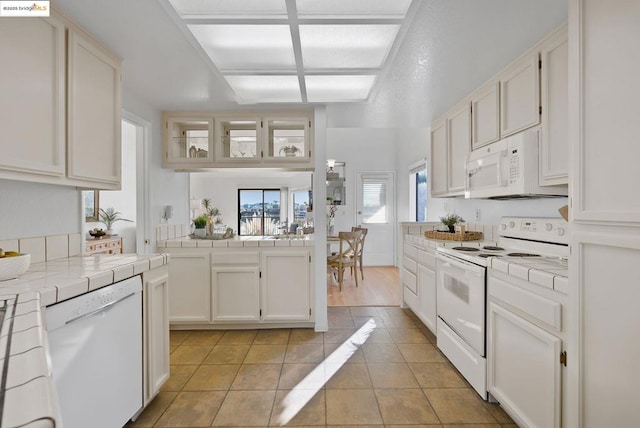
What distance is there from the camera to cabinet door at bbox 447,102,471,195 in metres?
2.68

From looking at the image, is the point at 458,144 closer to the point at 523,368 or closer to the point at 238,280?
the point at 523,368

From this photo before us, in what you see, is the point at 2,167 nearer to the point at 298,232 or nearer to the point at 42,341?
the point at 42,341

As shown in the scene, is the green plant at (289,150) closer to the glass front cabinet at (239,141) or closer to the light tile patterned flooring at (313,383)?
the glass front cabinet at (239,141)

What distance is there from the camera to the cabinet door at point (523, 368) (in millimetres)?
1350

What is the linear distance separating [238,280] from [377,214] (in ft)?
13.3

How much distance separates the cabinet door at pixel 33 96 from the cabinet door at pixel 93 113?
0.05 m

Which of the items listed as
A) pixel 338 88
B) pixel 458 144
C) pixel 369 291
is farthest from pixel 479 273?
pixel 369 291

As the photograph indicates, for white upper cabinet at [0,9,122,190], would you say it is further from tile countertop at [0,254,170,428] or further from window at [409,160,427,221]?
window at [409,160,427,221]

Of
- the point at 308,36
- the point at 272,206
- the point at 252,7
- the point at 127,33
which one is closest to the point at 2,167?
the point at 127,33

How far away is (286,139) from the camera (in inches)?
123

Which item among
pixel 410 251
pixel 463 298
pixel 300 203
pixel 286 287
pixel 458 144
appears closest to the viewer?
pixel 463 298

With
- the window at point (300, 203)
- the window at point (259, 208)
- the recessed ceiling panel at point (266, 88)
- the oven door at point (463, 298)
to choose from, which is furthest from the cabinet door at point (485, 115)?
the window at point (259, 208)

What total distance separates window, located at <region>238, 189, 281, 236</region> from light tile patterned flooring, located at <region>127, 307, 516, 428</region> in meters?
5.64

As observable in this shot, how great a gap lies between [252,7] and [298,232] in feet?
7.39
